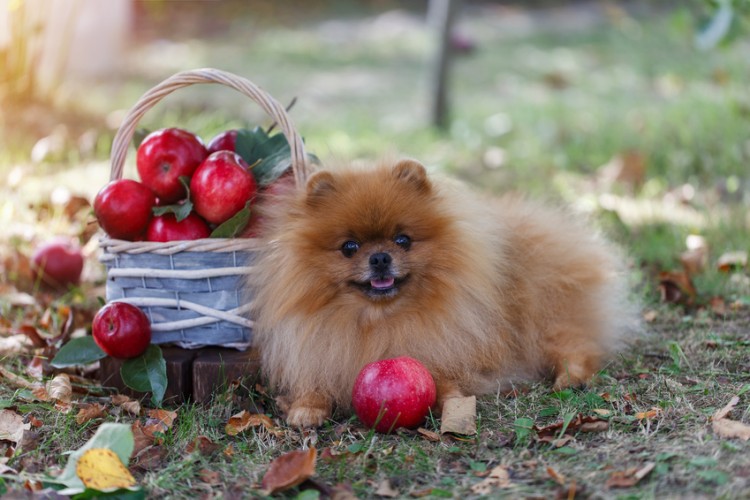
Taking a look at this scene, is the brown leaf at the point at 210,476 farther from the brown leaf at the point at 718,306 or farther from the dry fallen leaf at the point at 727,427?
the brown leaf at the point at 718,306

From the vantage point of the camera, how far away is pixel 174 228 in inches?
110

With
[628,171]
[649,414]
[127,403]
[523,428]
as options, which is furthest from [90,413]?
[628,171]

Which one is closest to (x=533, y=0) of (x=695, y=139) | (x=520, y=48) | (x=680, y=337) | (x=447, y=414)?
(x=520, y=48)

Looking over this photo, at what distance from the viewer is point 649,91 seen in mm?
8180

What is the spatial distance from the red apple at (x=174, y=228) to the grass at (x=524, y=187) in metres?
0.55

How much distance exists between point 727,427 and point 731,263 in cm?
182

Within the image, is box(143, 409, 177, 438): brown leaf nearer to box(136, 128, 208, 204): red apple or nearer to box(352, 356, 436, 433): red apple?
box(352, 356, 436, 433): red apple

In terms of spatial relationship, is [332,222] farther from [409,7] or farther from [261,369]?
[409,7]

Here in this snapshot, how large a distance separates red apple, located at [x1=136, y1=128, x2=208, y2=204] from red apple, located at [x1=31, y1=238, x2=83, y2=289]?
3.30 ft

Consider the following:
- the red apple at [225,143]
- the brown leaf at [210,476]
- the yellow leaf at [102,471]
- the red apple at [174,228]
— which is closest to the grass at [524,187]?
the brown leaf at [210,476]

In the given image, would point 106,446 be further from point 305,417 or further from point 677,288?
point 677,288

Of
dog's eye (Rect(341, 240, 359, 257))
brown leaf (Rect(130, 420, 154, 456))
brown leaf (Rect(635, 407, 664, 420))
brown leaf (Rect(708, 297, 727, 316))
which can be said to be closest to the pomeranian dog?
dog's eye (Rect(341, 240, 359, 257))

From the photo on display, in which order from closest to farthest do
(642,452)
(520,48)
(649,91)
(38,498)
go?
(38,498), (642,452), (649,91), (520,48)

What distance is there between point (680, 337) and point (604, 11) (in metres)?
11.2
